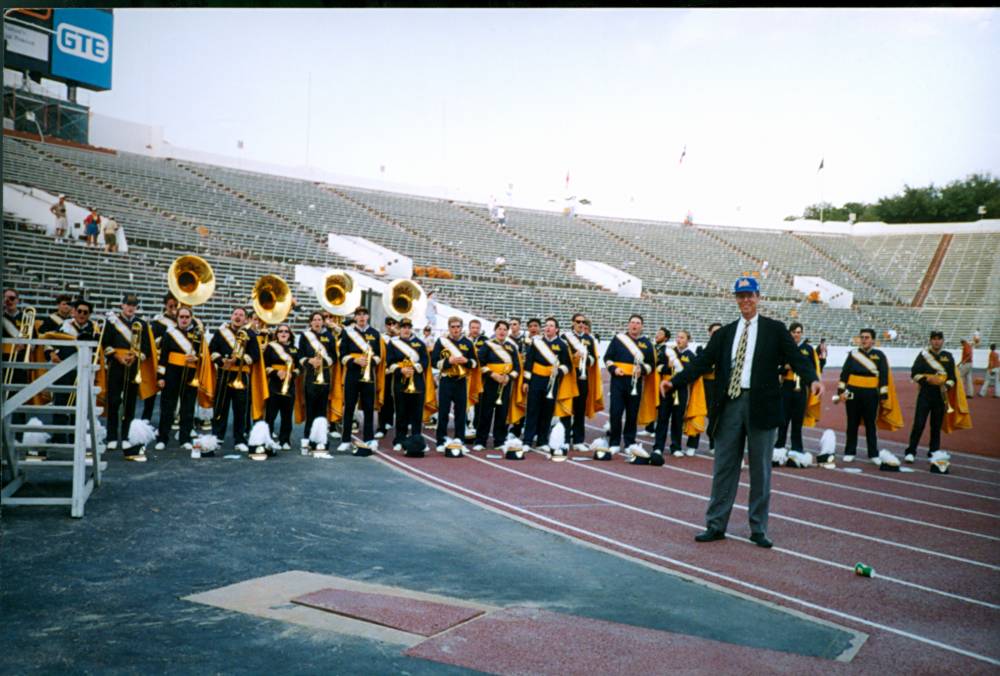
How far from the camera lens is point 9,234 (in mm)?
16188

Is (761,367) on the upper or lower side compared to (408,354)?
upper

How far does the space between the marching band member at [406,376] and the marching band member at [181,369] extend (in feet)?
8.10

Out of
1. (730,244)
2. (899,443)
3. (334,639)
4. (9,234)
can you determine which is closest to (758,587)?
(334,639)

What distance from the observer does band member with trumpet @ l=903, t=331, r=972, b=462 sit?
1083cm

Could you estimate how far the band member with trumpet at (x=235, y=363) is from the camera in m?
9.86

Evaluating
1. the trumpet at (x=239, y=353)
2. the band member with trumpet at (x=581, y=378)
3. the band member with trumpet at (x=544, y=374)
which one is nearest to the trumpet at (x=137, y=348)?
the trumpet at (x=239, y=353)

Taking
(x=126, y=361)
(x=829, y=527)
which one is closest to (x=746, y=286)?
(x=829, y=527)

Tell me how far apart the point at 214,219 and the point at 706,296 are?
1897 cm

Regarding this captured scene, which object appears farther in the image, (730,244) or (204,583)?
(730,244)

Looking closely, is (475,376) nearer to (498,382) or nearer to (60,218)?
(498,382)

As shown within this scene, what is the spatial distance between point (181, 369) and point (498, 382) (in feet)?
13.8

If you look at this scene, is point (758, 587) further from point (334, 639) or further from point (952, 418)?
point (952, 418)

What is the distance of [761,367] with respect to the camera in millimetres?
6105

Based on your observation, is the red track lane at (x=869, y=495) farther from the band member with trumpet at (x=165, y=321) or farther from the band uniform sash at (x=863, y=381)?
the band member with trumpet at (x=165, y=321)
